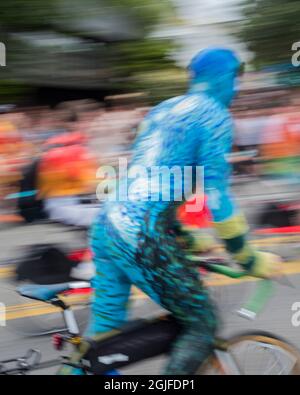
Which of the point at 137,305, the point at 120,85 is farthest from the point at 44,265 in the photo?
the point at 120,85

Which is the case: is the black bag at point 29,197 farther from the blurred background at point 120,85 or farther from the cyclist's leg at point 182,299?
the cyclist's leg at point 182,299

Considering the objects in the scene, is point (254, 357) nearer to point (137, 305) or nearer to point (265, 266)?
point (265, 266)

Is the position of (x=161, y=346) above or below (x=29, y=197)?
below

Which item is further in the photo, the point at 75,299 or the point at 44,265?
the point at 44,265

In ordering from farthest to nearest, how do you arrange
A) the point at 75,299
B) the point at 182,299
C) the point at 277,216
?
1. the point at 277,216
2. the point at 75,299
3. the point at 182,299

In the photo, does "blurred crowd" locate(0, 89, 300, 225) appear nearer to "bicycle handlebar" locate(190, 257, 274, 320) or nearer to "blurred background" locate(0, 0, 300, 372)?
"blurred background" locate(0, 0, 300, 372)

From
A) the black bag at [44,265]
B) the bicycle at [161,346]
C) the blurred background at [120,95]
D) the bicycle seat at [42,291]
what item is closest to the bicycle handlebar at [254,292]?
the bicycle at [161,346]

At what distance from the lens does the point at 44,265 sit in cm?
274

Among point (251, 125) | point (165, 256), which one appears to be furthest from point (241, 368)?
point (251, 125)

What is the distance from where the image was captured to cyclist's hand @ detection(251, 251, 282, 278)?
2.53 m

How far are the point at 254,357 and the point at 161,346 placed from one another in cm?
41

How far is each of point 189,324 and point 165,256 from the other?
1.04 ft

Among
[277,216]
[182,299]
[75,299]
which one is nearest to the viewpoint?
[182,299]
